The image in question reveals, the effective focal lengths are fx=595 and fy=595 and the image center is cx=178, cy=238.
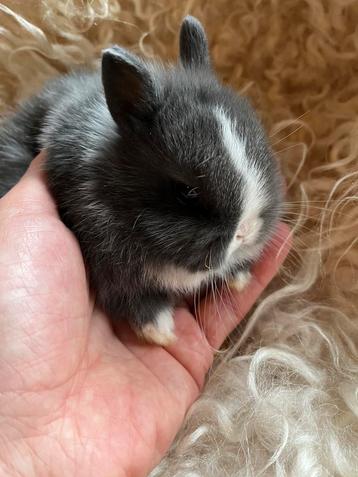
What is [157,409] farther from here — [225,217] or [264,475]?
[225,217]

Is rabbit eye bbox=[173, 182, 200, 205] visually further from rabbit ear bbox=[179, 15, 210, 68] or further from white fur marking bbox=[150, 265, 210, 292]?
rabbit ear bbox=[179, 15, 210, 68]

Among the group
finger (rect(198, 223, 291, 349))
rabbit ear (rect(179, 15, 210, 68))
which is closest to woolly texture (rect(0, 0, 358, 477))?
finger (rect(198, 223, 291, 349))

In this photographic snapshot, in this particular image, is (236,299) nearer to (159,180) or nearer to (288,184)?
(288,184)

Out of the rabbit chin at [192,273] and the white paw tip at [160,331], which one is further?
the white paw tip at [160,331]

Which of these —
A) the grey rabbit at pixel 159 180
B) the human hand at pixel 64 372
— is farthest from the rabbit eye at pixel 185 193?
the human hand at pixel 64 372

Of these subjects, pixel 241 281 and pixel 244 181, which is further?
pixel 241 281

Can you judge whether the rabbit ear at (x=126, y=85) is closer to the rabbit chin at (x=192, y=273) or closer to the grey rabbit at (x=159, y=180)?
the grey rabbit at (x=159, y=180)

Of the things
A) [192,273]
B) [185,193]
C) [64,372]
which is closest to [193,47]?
[185,193]

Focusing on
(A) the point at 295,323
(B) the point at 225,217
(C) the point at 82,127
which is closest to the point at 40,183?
(C) the point at 82,127
